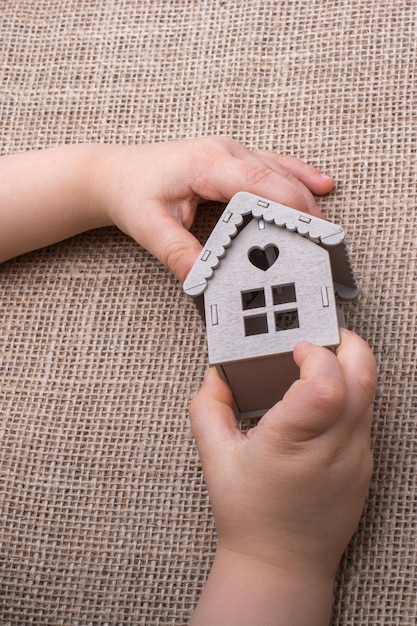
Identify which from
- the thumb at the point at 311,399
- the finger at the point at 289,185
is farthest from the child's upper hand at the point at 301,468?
the finger at the point at 289,185

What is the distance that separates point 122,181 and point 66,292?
137 millimetres

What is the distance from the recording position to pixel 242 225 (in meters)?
0.59

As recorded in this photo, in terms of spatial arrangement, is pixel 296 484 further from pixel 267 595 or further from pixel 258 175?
pixel 258 175

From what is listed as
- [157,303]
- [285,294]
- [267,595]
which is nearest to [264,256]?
[285,294]

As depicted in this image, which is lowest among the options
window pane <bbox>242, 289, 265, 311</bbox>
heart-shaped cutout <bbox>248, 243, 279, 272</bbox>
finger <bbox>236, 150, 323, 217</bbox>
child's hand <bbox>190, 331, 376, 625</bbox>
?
child's hand <bbox>190, 331, 376, 625</bbox>

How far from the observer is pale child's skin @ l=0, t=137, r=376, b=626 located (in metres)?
0.55

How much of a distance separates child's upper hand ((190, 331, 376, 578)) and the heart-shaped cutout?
0.09 m

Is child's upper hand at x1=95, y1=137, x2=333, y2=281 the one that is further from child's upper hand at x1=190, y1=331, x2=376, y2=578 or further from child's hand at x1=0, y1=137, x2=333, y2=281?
child's upper hand at x1=190, y1=331, x2=376, y2=578

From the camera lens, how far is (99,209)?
743 mm

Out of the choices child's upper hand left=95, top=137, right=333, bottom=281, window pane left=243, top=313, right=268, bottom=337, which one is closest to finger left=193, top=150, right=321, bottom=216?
child's upper hand left=95, top=137, right=333, bottom=281

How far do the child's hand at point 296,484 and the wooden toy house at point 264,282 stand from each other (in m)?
0.03

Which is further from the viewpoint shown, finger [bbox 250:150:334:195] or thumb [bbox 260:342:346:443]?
finger [bbox 250:150:334:195]

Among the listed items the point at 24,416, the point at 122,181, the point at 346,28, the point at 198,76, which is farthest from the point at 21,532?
the point at 346,28

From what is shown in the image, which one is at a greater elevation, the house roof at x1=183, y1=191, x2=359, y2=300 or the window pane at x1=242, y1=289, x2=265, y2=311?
the house roof at x1=183, y1=191, x2=359, y2=300
